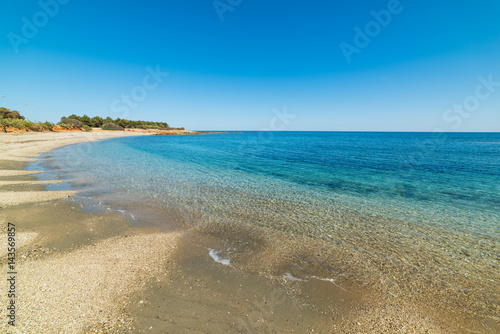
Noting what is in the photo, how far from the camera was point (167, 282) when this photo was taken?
6031 mm

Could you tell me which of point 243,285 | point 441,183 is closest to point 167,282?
point 243,285

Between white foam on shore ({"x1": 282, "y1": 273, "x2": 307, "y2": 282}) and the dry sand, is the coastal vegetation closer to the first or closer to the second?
the dry sand

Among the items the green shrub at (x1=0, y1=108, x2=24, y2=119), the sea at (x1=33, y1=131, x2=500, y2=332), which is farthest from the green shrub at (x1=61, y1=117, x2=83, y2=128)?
the sea at (x1=33, y1=131, x2=500, y2=332)

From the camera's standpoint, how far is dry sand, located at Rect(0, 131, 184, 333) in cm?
463

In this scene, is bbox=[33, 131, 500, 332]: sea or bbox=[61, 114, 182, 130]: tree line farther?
bbox=[61, 114, 182, 130]: tree line

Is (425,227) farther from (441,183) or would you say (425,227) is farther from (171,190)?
(171,190)

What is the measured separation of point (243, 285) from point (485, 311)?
23.9 feet

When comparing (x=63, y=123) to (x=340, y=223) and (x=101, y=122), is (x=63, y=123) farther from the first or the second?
(x=340, y=223)

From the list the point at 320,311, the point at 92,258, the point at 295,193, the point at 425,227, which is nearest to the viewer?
A: the point at 320,311

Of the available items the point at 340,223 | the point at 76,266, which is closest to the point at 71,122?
the point at 76,266

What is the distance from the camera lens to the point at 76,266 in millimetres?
6441

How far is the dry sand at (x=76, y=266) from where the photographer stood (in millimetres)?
4633

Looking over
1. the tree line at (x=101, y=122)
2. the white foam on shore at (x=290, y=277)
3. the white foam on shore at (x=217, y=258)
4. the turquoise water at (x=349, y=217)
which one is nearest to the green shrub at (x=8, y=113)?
the tree line at (x=101, y=122)

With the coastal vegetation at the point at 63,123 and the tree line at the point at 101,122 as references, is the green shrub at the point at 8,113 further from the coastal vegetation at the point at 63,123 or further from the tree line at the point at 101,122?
the tree line at the point at 101,122
